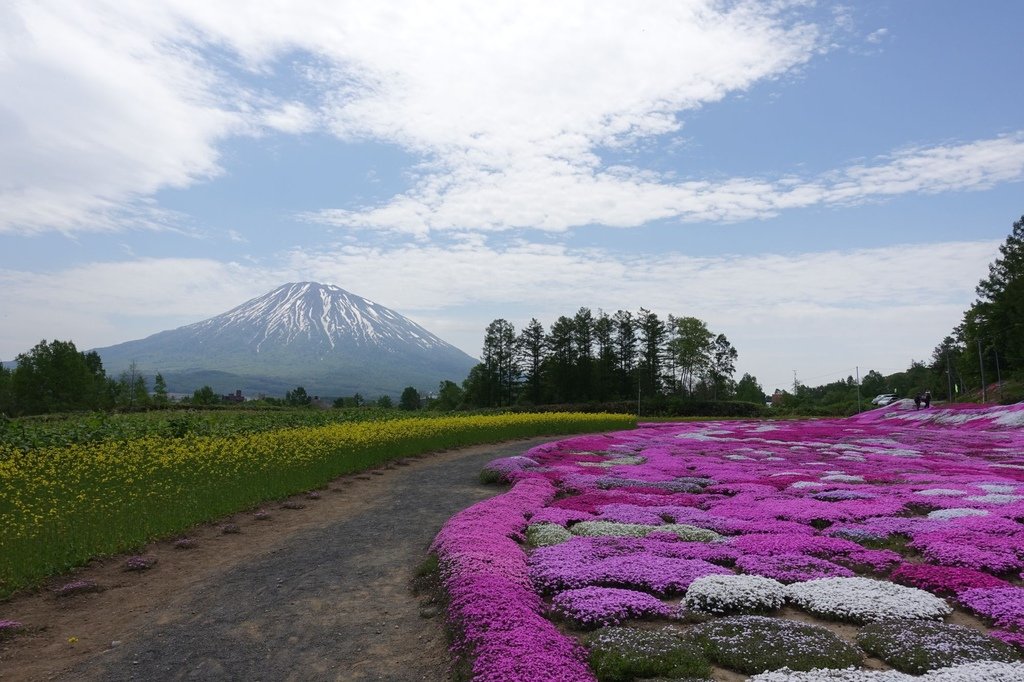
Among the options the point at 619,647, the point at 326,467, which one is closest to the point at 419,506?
the point at 326,467

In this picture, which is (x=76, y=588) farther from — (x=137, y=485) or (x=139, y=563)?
(x=137, y=485)

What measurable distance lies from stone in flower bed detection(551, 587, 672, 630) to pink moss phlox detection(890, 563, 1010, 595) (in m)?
3.92

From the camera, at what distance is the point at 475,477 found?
20797 millimetres

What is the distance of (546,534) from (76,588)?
303 inches

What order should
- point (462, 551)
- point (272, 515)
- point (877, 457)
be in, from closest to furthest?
point (462, 551), point (272, 515), point (877, 457)

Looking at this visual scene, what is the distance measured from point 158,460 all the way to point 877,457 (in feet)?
84.1

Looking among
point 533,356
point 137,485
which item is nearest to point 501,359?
point 533,356

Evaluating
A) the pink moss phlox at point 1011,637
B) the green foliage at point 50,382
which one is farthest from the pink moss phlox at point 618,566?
the green foliage at point 50,382

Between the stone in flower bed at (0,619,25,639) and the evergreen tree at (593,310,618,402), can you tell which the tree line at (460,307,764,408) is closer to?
the evergreen tree at (593,310,618,402)

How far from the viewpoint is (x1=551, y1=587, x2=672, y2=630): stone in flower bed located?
745 centimetres

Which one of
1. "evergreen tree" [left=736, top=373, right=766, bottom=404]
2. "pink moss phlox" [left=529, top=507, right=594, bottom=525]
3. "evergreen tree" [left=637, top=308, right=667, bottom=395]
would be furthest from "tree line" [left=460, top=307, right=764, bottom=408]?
"pink moss phlox" [left=529, top=507, right=594, bottom=525]

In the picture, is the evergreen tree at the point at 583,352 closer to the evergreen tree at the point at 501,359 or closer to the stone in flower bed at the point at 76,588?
the evergreen tree at the point at 501,359

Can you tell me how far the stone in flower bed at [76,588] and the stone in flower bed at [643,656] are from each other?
7.83 m

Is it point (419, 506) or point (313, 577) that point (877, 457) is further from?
point (313, 577)
